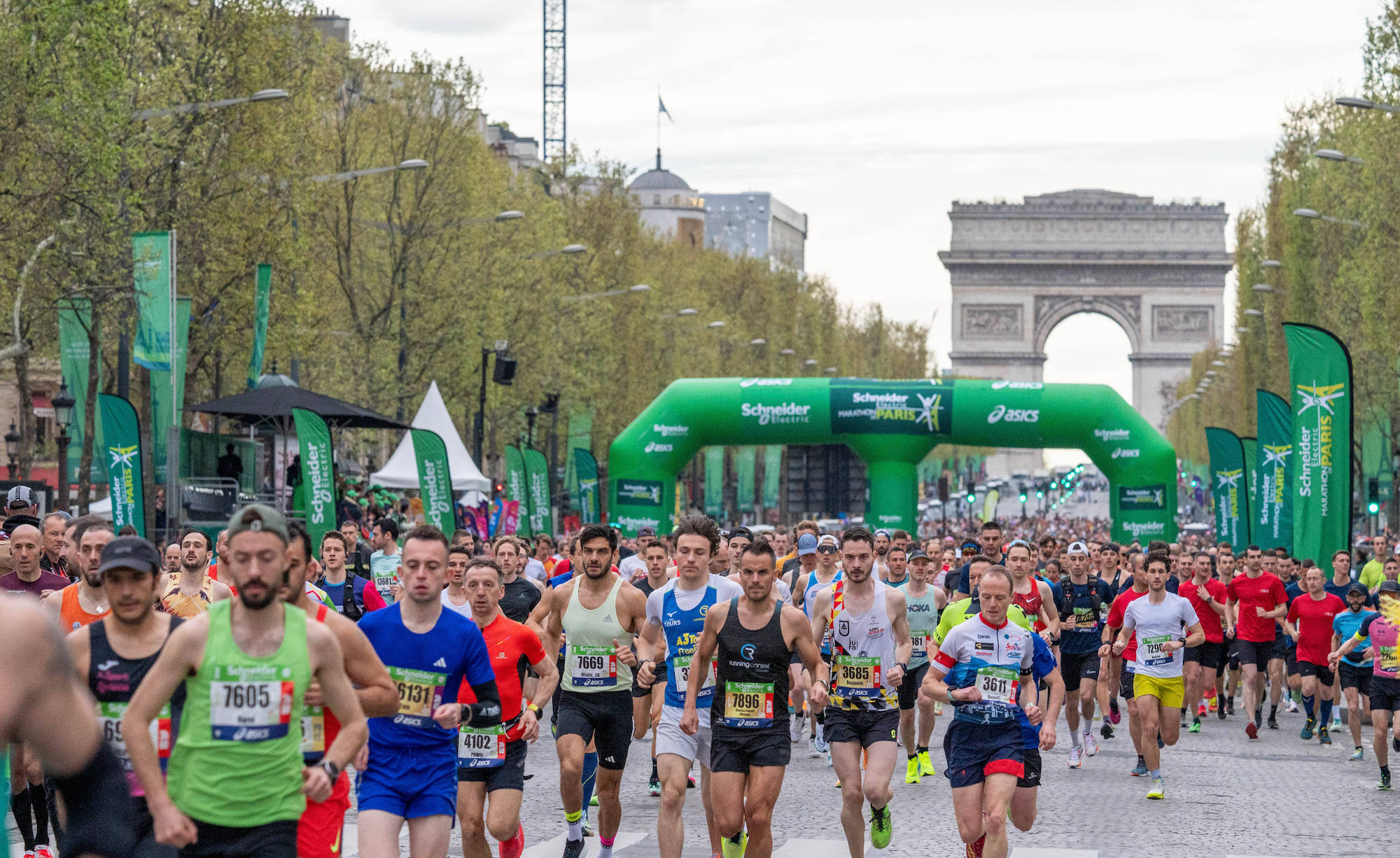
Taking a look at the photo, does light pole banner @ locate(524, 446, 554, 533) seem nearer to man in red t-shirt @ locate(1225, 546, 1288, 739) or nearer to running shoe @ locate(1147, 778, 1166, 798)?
man in red t-shirt @ locate(1225, 546, 1288, 739)

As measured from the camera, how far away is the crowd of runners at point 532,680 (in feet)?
20.6

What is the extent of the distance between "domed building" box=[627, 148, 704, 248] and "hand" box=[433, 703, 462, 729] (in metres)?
131

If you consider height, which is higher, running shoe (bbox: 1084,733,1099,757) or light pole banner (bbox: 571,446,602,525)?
light pole banner (bbox: 571,446,602,525)

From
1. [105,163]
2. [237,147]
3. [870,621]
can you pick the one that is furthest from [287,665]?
[237,147]

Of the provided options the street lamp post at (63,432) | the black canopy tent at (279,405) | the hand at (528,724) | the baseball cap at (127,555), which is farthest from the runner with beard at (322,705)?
the street lamp post at (63,432)

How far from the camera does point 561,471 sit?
58.6 metres

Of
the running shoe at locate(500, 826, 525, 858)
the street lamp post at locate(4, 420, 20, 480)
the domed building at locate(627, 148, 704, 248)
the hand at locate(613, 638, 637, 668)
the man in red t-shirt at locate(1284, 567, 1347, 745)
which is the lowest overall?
the running shoe at locate(500, 826, 525, 858)

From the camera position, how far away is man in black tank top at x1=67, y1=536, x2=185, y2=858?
6.70 metres

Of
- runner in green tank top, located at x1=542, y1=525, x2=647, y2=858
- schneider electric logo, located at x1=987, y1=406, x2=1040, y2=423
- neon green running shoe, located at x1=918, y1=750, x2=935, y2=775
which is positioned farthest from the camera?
schneider electric logo, located at x1=987, y1=406, x2=1040, y2=423

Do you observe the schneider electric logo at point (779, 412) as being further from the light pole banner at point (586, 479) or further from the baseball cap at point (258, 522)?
the baseball cap at point (258, 522)

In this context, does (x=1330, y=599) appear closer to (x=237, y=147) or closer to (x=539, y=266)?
(x=237, y=147)

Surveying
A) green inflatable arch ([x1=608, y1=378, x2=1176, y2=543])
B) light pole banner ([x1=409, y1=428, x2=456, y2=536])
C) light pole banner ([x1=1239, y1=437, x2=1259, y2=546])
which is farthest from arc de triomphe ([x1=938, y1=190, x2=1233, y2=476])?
light pole banner ([x1=409, y1=428, x2=456, y2=536])

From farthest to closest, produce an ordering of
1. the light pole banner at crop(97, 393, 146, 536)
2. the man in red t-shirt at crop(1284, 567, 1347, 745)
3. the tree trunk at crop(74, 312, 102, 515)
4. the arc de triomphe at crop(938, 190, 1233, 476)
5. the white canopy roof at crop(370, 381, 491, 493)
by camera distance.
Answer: the arc de triomphe at crop(938, 190, 1233, 476)
the white canopy roof at crop(370, 381, 491, 493)
the tree trunk at crop(74, 312, 102, 515)
the light pole banner at crop(97, 393, 146, 536)
the man in red t-shirt at crop(1284, 567, 1347, 745)

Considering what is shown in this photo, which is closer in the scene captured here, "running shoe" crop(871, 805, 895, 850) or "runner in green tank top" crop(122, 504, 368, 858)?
"runner in green tank top" crop(122, 504, 368, 858)
